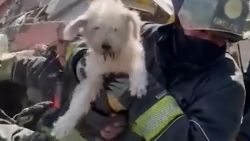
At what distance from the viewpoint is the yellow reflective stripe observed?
1.92 m

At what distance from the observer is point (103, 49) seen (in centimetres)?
214

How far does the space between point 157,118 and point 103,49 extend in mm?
350

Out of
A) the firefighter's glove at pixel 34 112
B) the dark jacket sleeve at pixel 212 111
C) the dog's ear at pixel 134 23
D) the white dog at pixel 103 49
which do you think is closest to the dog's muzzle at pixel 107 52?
the white dog at pixel 103 49

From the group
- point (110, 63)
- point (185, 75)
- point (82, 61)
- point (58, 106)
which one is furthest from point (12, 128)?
point (185, 75)

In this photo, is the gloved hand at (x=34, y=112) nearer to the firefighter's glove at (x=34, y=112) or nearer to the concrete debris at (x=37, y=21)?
the firefighter's glove at (x=34, y=112)

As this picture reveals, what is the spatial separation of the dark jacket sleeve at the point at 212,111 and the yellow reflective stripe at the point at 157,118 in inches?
0.6

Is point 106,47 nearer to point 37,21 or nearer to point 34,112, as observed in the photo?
point 34,112

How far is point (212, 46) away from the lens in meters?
2.01

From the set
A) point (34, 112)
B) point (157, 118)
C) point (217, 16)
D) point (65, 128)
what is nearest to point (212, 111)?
point (157, 118)

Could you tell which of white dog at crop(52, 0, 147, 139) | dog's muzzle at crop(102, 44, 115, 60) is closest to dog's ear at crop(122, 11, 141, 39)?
white dog at crop(52, 0, 147, 139)

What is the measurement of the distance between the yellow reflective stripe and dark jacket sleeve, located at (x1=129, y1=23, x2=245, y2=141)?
14 millimetres

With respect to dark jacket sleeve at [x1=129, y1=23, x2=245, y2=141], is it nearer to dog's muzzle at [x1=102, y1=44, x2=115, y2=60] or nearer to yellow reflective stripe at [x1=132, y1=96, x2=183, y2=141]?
yellow reflective stripe at [x1=132, y1=96, x2=183, y2=141]

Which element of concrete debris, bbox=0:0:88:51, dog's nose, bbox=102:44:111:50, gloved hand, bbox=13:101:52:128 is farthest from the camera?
concrete debris, bbox=0:0:88:51

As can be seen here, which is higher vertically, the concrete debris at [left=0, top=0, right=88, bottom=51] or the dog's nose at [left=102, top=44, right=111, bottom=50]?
the dog's nose at [left=102, top=44, right=111, bottom=50]
